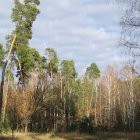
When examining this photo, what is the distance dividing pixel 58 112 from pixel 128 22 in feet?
182

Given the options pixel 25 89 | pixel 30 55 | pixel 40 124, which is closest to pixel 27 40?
pixel 30 55

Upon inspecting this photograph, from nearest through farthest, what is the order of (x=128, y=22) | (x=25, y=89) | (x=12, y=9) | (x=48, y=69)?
(x=128, y=22)
(x=12, y=9)
(x=25, y=89)
(x=48, y=69)

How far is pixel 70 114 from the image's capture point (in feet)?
217

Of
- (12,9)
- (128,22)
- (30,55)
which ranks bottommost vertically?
(128,22)

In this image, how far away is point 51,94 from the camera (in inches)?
2303

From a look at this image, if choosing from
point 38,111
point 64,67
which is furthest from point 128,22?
point 64,67

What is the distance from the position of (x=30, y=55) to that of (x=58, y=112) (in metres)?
16.2

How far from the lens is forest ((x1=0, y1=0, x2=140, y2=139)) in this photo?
1837 inches

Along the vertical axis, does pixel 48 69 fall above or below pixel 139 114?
above

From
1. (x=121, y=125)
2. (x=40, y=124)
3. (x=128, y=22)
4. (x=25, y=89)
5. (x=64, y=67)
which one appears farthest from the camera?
(x=64, y=67)

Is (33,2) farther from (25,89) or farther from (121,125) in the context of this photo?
(121,125)

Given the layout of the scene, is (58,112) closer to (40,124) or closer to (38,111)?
(40,124)

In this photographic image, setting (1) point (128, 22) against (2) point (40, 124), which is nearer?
(1) point (128, 22)

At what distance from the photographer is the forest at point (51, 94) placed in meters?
46.7
